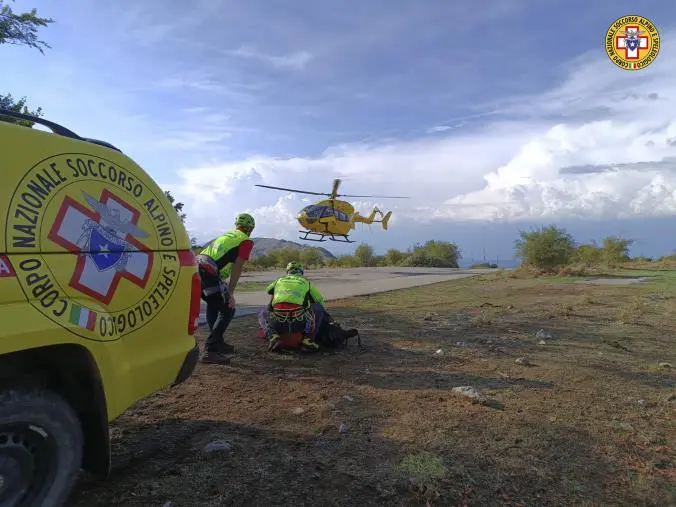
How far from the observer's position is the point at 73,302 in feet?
8.46

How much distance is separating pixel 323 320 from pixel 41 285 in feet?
16.5

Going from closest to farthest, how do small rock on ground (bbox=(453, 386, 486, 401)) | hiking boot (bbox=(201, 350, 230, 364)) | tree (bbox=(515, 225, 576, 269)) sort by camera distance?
small rock on ground (bbox=(453, 386, 486, 401)) < hiking boot (bbox=(201, 350, 230, 364)) < tree (bbox=(515, 225, 576, 269))

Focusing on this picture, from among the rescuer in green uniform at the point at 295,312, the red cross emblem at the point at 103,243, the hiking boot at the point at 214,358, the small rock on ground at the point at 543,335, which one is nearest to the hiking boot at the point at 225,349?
the hiking boot at the point at 214,358

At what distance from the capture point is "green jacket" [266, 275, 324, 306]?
21.9 ft

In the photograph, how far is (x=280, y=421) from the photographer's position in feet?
14.2

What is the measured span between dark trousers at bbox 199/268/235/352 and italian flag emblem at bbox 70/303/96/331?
148 inches

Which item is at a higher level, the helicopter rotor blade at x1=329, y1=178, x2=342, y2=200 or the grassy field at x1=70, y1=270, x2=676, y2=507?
the helicopter rotor blade at x1=329, y1=178, x2=342, y2=200

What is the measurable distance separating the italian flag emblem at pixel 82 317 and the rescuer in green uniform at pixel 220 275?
146 inches

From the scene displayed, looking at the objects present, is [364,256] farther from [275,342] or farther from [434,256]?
[275,342]

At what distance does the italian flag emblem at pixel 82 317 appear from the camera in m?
2.56

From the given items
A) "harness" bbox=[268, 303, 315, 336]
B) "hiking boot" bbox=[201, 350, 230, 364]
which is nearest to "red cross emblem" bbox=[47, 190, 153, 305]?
"hiking boot" bbox=[201, 350, 230, 364]

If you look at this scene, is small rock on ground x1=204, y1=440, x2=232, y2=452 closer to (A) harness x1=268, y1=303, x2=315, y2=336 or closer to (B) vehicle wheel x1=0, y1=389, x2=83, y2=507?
(B) vehicle wheel x1=0, y1=389, x2=83, y2=507

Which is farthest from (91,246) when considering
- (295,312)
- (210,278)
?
(295,312)

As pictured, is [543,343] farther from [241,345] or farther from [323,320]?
[241,345]
